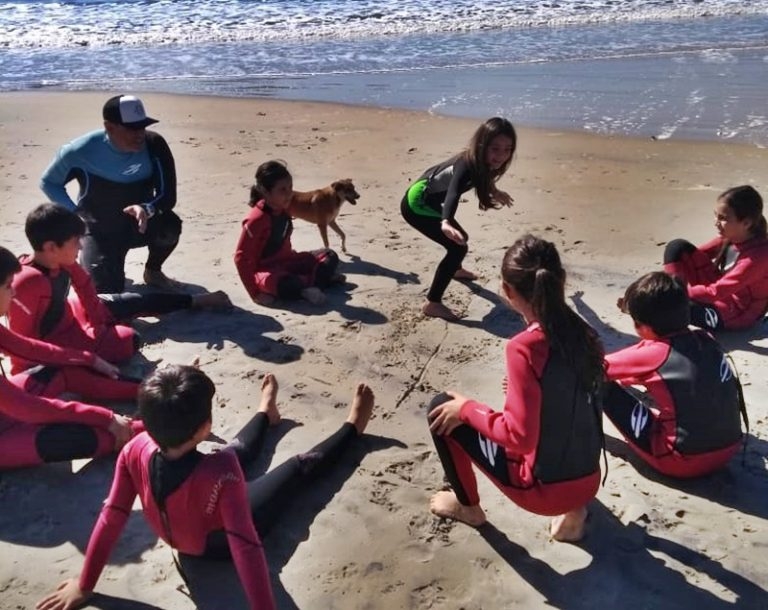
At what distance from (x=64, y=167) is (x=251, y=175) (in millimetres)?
2840

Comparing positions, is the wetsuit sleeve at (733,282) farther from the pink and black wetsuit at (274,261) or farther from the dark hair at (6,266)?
the dark hair at (6,266)

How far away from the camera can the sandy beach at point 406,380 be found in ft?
11.4

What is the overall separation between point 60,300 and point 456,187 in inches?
95.2

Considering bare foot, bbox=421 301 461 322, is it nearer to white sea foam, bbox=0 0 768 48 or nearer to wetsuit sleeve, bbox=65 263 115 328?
wetsuit sleeve, bbox=65 263 115 328

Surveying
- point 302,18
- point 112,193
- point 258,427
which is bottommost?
point 258,427

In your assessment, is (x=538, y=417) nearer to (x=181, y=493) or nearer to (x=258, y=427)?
(x=181, y=493)

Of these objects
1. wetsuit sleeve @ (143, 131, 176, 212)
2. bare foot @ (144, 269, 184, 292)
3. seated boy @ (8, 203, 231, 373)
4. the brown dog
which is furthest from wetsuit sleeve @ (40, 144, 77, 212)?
the brown dog

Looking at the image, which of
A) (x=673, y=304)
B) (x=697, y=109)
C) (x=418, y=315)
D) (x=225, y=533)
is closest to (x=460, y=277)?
(x=418, y=315)

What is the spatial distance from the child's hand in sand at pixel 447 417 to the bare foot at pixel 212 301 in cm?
267

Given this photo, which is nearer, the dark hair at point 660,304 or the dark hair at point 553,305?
the dark hair at point 553,305

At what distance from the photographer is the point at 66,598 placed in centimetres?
331

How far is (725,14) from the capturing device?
61.3 ft

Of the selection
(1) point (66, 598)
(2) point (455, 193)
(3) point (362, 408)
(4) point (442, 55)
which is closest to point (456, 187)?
(2) point (455, 193)

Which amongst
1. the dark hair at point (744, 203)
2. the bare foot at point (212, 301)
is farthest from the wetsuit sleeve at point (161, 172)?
the dark hair at point (744, 203)
